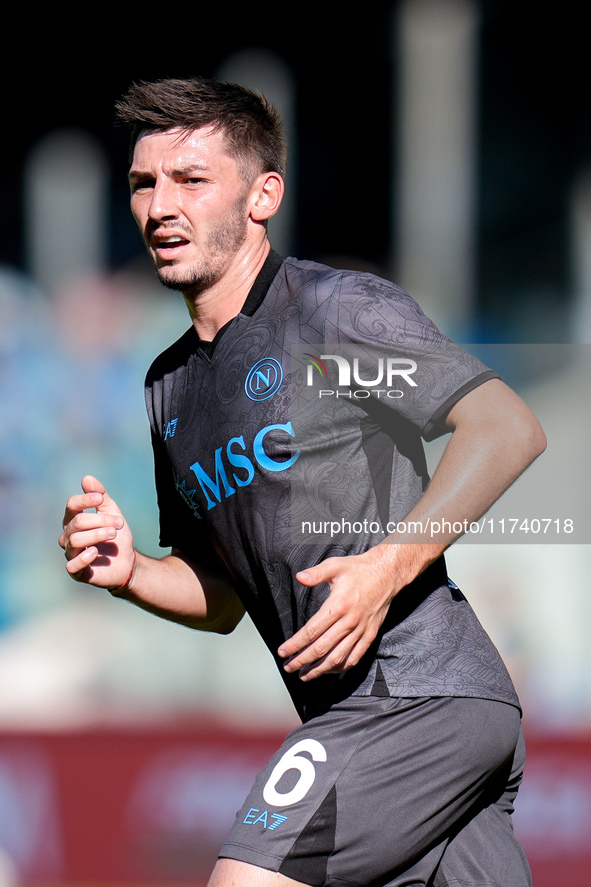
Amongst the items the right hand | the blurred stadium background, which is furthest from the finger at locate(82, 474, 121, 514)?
the blurred stadium background

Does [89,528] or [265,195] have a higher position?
[265,195]

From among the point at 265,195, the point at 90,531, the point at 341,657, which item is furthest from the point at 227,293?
the point at 341,657

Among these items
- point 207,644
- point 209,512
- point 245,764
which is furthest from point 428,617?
point 207,644

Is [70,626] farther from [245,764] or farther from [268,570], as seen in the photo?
[268,570]

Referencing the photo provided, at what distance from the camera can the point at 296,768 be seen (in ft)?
5.61

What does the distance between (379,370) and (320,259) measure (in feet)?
9.86

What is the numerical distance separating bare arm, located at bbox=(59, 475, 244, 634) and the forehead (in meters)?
0.70

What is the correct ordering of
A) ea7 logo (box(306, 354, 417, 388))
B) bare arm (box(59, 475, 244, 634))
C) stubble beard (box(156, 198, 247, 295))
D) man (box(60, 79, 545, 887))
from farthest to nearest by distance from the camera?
1. stubble beard (box(156, 198, 247, 295))
2. bare arm (box(59, 475, 244, 634))
3. ea7 logo (box(306, 354, 417, 388))
4. man (box(60, 79, 545, 887))

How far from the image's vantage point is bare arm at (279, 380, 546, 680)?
154cm

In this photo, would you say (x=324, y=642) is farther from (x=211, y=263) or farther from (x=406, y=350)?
(x=211, y=263)

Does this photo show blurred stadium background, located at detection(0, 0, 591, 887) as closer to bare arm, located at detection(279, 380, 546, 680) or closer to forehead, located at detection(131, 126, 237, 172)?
forehead, located at detection(131, 126, 237, 172)

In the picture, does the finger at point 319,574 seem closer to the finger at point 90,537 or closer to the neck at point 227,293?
the finger at point 90,537

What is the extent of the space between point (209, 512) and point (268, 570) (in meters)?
0.19

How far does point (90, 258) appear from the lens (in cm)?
481
